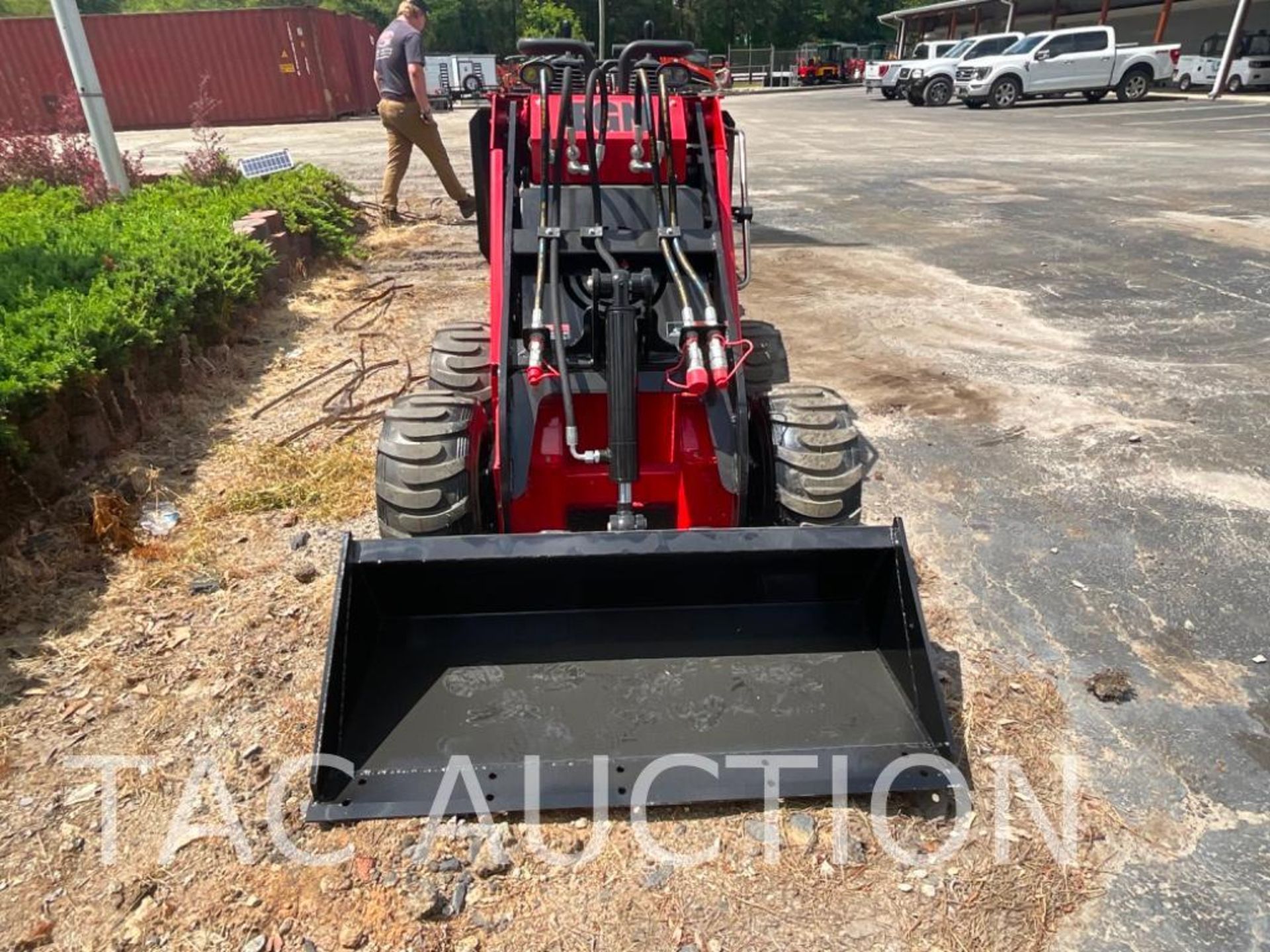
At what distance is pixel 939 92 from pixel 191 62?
847 inches

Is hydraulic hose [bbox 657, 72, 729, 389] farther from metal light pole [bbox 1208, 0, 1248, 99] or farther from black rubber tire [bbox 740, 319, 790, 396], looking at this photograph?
metal light pole [bbox 1208, 0, 1248, 99]

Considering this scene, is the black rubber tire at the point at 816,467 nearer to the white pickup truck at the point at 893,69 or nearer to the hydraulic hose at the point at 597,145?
the hydraulic hose at the point at 597,145

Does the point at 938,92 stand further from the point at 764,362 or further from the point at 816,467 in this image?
the point at 816,467

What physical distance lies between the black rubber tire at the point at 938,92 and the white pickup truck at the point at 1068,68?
161 centimetres

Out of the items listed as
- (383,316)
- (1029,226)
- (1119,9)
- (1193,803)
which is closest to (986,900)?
(1193,803)

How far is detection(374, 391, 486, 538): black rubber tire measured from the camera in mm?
2992

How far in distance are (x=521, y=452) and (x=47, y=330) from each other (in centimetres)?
275

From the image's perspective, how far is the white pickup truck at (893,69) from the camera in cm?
2911

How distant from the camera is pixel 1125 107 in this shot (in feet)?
76.3

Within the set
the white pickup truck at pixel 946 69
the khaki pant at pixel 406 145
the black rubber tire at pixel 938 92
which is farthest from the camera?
the black rubber tire at pixel 938 92

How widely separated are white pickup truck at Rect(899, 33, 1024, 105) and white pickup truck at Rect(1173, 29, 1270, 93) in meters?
5.43

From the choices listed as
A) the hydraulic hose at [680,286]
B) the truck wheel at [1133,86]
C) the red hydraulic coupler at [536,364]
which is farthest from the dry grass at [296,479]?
the truck wheel at [1133,86]

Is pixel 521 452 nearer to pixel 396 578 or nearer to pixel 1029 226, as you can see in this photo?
pixel 396 578

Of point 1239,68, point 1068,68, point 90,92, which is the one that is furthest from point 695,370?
point 1239,68
